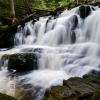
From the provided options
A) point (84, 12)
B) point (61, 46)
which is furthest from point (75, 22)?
point (61, 46)

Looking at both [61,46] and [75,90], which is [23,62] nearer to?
[61,46]

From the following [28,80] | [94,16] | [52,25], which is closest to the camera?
[28,80]

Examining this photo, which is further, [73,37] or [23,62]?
[73,37]

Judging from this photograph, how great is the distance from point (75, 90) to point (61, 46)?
669 centimetres

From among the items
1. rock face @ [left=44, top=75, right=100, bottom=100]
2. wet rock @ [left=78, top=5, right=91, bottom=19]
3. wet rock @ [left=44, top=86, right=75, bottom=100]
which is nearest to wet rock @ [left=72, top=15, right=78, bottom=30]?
wet rock @ [left=78, top=5, right=91, bottom=19]

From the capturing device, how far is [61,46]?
1234cm

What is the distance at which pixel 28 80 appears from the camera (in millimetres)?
8484

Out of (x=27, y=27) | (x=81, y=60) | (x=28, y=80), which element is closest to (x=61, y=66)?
(x=81, y=60)

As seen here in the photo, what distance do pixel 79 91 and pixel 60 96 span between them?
0.49 m

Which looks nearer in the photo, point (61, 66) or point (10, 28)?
point (61, 66)

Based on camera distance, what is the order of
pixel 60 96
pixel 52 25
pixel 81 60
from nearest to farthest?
pixel 60 96 → pixel 81 60 → pixel 52 25

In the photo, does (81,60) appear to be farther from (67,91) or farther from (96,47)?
(67,91)

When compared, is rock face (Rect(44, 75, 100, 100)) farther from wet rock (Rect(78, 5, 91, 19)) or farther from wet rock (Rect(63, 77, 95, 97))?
wet rock (Rect(78, 5, 91, 19))

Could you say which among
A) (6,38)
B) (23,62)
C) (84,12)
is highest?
(84,12)
